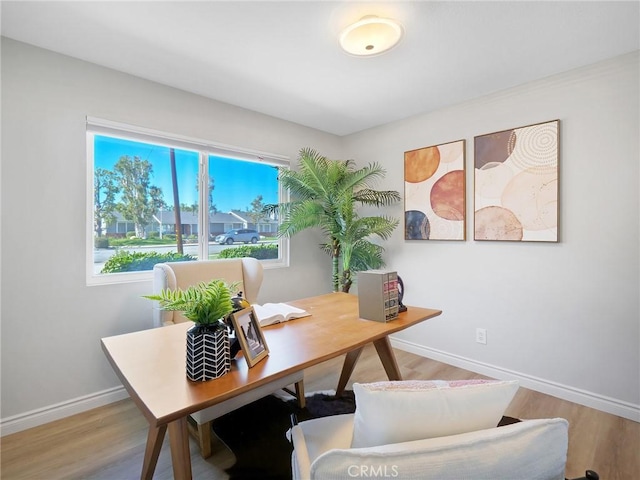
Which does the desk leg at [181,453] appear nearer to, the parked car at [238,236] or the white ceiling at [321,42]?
the white ceiling at [321,42]

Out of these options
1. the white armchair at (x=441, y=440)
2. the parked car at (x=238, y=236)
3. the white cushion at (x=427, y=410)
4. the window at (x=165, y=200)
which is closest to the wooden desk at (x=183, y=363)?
the white armchair at (x=441, y=440)

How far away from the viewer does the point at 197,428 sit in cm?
184

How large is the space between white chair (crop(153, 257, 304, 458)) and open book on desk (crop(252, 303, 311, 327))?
21 cm

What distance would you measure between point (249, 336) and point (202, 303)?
247 mm

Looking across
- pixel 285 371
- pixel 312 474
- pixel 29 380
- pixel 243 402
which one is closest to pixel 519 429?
pixel 312 474

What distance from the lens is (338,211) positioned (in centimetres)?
312

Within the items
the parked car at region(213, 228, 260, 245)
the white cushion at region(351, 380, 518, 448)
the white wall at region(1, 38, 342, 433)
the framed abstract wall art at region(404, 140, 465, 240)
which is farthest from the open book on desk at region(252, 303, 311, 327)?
the framed abstract wall art at region(404, 140, 465, 240)

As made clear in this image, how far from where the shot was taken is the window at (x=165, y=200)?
7.68 ft

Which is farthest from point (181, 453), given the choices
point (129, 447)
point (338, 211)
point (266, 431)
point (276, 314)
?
point (338, 211)

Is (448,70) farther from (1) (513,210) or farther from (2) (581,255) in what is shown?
(2) (581,255)

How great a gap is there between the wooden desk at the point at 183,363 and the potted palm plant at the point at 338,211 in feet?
4.32

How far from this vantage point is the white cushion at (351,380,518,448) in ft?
2.40

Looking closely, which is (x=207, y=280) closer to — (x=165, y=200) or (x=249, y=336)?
(x=165, y=200)

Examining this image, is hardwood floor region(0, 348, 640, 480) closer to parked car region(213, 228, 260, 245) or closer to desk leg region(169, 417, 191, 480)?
desk leg region(169, 417, 191, 480)
